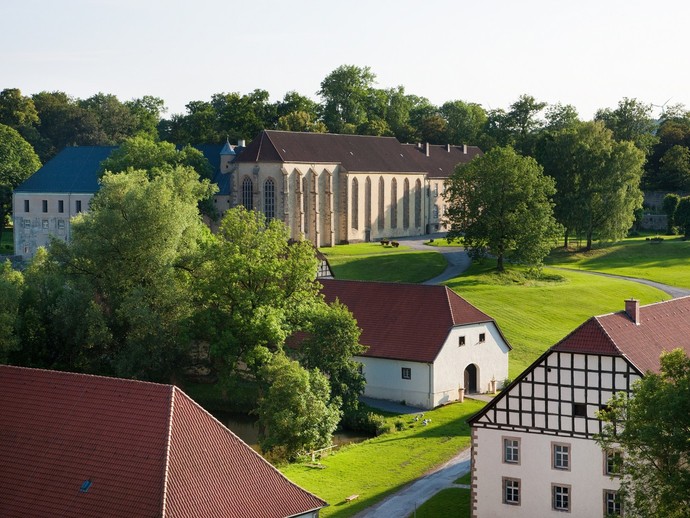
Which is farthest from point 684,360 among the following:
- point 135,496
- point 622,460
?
point 135,496

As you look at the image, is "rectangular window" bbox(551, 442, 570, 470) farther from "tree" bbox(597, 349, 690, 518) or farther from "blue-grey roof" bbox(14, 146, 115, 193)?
"blue-grey roof" bbox(14, 146, 115, 193)

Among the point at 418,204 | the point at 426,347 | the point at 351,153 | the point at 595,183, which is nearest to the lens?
the point at 426,347

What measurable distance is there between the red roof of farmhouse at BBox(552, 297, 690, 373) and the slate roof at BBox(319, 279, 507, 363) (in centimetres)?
1540

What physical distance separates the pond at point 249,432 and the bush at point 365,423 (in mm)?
293

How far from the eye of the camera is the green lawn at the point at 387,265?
282 feet

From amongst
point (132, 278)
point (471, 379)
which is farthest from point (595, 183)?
point (132, 278)

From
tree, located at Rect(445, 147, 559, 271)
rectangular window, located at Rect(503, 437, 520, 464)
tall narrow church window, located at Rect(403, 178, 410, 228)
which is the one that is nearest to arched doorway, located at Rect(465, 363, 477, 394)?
rectangular window, located at Rect(503, 437, 520, 464)

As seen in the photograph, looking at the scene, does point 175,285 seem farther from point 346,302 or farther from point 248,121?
point 248,121

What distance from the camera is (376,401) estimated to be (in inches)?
2178

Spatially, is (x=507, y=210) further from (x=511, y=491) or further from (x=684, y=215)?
(x=511, y=491)

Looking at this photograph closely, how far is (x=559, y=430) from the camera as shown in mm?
36375

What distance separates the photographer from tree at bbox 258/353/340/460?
4447 cm

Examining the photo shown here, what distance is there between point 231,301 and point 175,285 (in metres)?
3.10

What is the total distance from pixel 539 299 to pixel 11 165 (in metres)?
61.1
